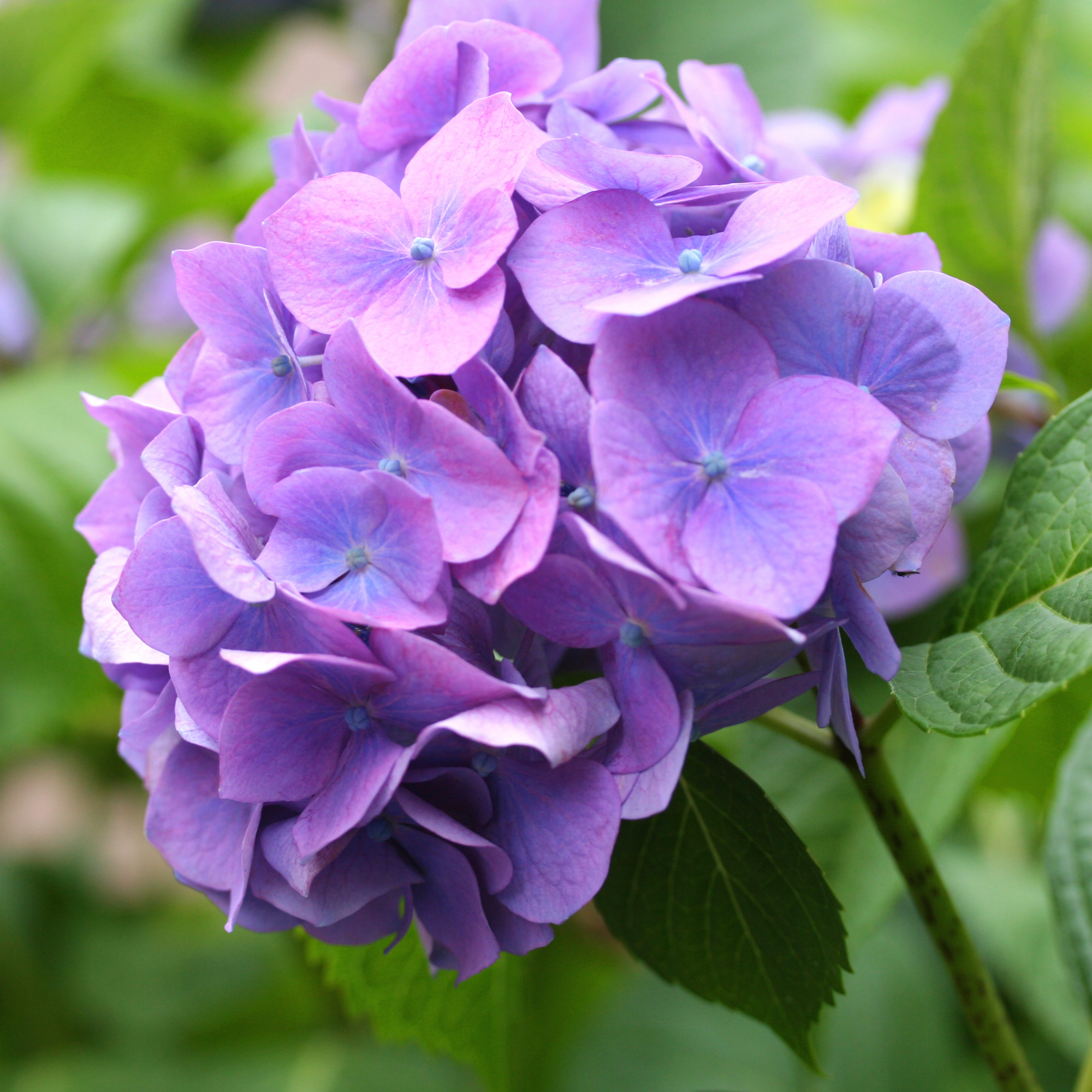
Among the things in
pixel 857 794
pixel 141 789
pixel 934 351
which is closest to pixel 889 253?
pixel 934 351

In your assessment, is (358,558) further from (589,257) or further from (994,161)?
(994,161)

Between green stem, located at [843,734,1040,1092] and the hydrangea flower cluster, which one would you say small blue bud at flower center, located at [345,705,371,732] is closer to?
the hydrangea flower cluster

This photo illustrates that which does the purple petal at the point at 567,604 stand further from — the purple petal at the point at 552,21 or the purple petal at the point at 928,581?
the purple petal at the point at 928,581

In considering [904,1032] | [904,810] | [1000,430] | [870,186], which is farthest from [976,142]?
[904,1032]

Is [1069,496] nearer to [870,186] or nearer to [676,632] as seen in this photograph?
[676,632]

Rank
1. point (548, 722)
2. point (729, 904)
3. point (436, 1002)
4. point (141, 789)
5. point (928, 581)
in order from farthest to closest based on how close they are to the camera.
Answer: point (141, 789) → point (928, 581) → point (436, 1002) → point (729, 904) → point (548, 722)

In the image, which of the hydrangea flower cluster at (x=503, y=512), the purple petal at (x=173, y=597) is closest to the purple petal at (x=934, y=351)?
the hydrangea flower cluster at (x=503, y=512)

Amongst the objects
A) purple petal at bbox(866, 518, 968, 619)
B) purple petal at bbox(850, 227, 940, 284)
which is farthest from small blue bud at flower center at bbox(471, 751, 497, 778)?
purple petal at bbox(866, 518, 968, 619)
